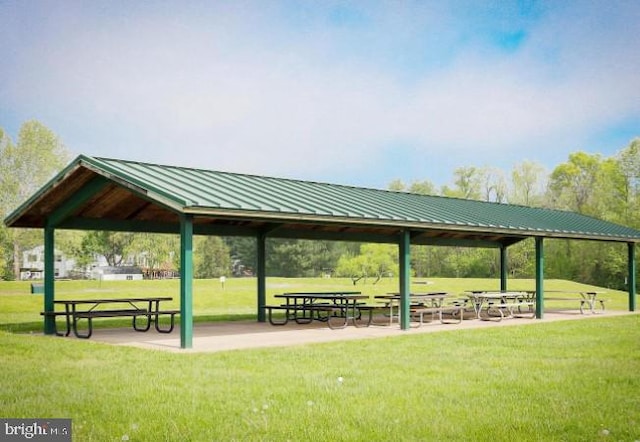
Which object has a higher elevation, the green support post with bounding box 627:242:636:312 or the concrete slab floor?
the green support post with bounding box 627:242:636:312

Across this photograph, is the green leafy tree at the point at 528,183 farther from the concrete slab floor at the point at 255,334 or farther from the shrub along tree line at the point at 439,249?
the concrete slab floor at the point at 255,334

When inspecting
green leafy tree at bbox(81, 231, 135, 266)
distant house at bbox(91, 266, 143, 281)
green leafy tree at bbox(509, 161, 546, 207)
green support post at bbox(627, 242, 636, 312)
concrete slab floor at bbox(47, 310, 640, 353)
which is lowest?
distant house at bbox(91, 266, 143, 281)

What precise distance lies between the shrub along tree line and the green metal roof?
30.6 m

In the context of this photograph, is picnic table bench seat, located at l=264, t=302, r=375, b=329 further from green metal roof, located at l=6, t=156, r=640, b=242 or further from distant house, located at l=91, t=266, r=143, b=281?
distant house, located at l=91, t=266, r=143, b=281

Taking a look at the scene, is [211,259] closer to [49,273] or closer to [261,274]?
[261,274]

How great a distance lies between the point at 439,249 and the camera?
63.9 metres

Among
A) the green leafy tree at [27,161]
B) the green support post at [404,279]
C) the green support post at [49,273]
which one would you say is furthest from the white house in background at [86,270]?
the green support post at [404,279]

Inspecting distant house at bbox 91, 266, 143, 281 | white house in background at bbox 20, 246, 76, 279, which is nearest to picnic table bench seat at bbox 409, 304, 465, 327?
distant house at bbox 91, 266, 143, 281

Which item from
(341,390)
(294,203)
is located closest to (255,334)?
(294,203)

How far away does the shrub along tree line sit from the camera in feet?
150

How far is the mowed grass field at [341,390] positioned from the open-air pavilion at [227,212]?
2288mm

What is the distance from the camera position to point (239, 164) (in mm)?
70375

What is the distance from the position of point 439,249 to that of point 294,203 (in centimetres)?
5145

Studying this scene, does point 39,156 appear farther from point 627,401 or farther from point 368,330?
point 627,401
